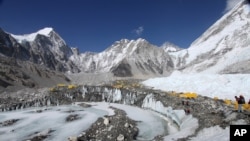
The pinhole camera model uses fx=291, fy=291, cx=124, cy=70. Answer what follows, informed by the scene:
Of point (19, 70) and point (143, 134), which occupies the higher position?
point (19, 70)

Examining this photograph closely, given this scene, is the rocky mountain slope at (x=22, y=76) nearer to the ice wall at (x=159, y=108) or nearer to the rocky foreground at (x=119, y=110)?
the rocky foreground at (x=119, y=110)

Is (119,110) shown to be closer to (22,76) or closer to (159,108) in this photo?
(159,108)

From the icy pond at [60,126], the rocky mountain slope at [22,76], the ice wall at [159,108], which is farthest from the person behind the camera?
the rocky mountain slope at [22,76]

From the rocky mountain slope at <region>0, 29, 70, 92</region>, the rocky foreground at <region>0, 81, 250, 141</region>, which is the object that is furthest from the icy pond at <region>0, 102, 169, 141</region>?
the rocky mountain slope at <region>0, 29, 70, 92</region>

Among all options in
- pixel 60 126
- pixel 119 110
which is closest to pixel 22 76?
pixel 119 110

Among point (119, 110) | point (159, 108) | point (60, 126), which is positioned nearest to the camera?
point (60, 126)

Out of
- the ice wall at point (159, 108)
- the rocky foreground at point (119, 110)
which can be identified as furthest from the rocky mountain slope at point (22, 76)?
the ice wall at point (159, 108)

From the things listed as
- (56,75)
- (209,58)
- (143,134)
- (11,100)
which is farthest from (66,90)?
(209,58)

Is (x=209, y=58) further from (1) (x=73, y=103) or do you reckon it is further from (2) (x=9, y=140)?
(2) (x=9, y=140)
